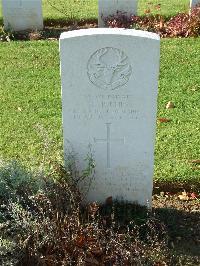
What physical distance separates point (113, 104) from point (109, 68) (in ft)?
1.06

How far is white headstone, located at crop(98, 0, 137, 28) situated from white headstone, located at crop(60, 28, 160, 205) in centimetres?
740

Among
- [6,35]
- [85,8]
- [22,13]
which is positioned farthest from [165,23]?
[6,35]

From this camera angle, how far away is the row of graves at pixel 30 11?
1180 cm

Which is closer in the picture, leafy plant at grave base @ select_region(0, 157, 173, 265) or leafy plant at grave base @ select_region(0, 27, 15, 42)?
leafy plant at grave base @ select_region(0, 157, 173, 265)

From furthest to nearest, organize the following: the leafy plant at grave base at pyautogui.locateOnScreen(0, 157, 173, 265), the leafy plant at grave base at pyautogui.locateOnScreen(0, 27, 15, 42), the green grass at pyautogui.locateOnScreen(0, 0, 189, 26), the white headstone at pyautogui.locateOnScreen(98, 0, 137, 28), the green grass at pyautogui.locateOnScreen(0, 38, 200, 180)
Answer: the green grass at pyautogui.locateOnScreen(0, 0, 189, 26) → the white headstone at pyautogui.locateOnScreen(98, 0, 137, 28) → the leafy plant at grave base at pyautogui.locateOnScreen(0, 27, 15, 42) → the green grass at pyautogui.locateOnScreen(0, 38, 200, 180) → the leafy plant at grave base at pyautogui.locateOnScreen(0, 157, 173, 265)

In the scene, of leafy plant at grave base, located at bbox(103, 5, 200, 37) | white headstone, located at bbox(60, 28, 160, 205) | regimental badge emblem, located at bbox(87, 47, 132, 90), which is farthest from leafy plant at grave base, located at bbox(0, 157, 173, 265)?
leafy plant at grave base, located at bbox(103, 5, 200, 37)

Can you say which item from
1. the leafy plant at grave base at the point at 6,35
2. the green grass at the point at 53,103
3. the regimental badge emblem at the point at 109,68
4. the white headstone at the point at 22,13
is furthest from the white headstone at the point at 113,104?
the white headstone at the point at 22,13

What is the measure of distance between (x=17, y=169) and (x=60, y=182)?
415 mm

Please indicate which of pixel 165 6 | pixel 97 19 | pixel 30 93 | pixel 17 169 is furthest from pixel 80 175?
pixel 165 6

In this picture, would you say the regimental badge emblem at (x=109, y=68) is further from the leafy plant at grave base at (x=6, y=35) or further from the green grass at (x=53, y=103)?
the leafy plant at grave base at (x=6, y=35)

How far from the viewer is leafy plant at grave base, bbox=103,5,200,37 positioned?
427 inches

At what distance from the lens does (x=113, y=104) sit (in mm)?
4660

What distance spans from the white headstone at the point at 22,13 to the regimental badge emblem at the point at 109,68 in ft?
25.1

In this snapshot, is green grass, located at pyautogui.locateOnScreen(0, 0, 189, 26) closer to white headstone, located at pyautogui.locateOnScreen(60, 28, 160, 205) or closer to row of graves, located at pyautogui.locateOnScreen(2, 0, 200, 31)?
row of graves, located at pyautogui.locateOnScreen(2, 0, 200, 31)
